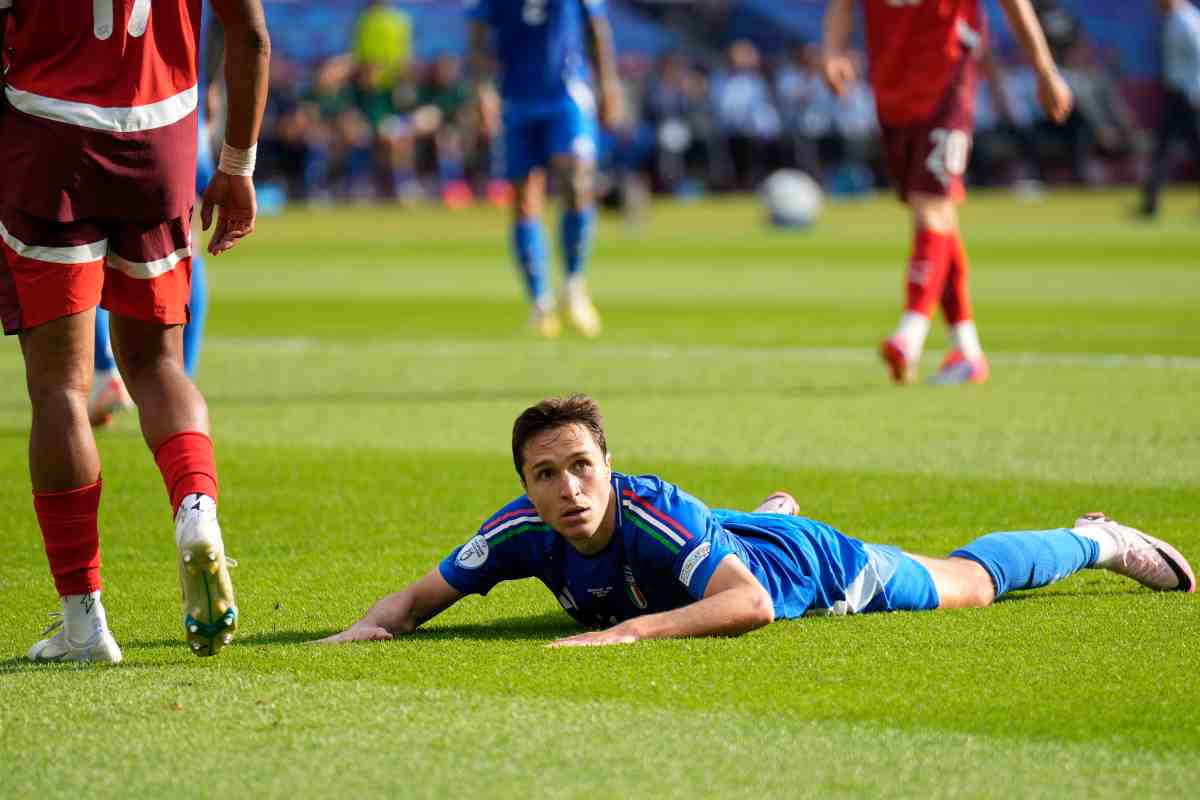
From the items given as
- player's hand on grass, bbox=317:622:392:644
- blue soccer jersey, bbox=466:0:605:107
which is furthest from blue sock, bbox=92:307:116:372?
blue soccer jersey, bbox=466:0:605:107

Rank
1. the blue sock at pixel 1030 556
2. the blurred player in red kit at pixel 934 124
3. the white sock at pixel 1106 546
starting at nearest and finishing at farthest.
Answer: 1. the blue sock at pixel 1030 556
2. the white sock at pixel 1106 546
3. the blurred player in red kit at pixel 934 124

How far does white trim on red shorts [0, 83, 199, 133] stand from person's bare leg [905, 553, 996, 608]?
2060mm

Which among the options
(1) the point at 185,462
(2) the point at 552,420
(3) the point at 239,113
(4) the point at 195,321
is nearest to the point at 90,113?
(3) the point at 239,113

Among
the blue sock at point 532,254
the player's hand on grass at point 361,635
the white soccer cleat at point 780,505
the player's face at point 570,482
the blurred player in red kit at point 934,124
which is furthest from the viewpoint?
the blue sock at point 532,254

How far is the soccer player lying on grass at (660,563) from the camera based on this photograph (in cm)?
461

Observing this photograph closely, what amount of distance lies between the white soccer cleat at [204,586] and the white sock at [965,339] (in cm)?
634

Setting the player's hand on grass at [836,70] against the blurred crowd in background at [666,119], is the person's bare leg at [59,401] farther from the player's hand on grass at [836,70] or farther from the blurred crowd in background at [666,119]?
the blurred crowd in background at [666,119]

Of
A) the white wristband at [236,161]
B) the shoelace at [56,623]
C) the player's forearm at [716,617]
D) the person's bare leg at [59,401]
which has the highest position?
the white wristband at [236,161]

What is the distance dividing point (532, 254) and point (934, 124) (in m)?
3.92

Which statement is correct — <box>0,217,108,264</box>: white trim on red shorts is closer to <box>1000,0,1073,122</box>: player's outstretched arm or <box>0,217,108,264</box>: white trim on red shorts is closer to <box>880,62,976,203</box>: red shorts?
<box>1000,0,1073,122</box>: player's outstretched arm

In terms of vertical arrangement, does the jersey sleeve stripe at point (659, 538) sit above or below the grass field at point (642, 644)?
above

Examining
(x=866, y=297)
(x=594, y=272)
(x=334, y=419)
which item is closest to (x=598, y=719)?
(x=334, y=419)

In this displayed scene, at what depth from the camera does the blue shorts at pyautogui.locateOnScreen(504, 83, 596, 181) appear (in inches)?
530

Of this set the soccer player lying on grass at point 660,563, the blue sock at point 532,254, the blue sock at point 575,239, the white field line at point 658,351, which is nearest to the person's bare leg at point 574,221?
the blue sock at point 575,239
